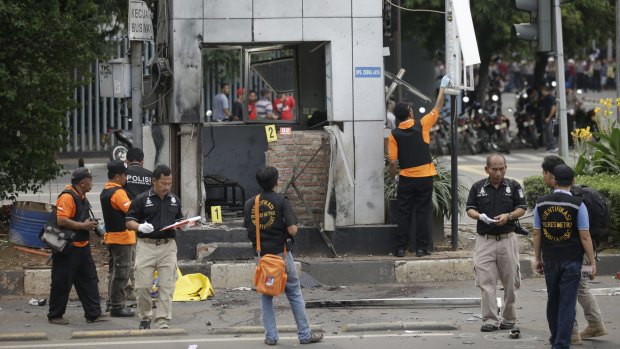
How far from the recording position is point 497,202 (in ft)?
34.9

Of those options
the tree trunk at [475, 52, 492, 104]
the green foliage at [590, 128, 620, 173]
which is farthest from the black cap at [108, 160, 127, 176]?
the tree trunk at [475, 52, 492, 104]

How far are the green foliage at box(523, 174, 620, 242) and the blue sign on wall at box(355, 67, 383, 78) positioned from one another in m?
2.87

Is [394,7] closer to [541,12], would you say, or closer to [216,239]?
[541,12]

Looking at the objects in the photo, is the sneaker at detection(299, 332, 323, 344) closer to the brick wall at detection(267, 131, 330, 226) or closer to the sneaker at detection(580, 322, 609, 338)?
the sneaker at detection(580, 322, 609, 338)

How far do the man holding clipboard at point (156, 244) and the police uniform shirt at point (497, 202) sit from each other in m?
2.77

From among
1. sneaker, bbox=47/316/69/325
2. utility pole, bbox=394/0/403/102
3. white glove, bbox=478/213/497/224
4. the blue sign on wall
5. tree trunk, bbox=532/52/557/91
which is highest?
tree trunk, bbox=532/52/557/91

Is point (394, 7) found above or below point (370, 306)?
above

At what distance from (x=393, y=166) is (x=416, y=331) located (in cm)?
356

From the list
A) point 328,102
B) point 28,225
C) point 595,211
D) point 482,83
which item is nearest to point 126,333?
point 28,225

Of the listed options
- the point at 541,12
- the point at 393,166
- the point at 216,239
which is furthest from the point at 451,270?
the point at 541,12

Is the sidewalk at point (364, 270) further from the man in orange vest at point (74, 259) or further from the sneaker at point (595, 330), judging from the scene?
the sneaker at point (595, 330)

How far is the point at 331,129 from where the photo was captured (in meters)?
14.2

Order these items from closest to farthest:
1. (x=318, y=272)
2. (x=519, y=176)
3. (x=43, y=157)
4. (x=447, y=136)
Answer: (x=318, y=272)
(x=43, y=157)
(x=519, y=176)
(x=447, y=136)

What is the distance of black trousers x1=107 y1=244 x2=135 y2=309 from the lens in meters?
11.9
